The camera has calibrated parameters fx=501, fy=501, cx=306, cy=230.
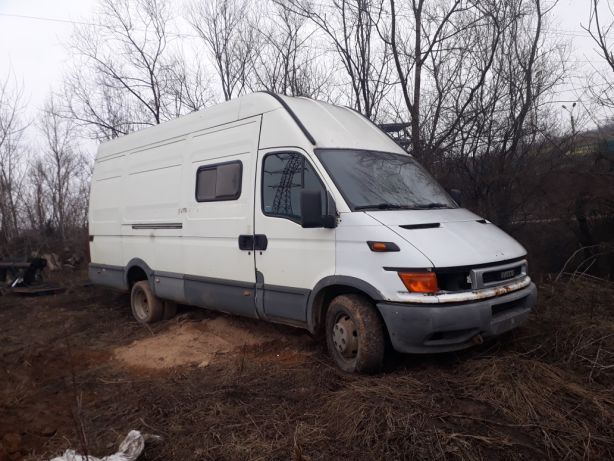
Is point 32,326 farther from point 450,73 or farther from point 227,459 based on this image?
point 450,73

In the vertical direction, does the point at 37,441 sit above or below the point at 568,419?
below

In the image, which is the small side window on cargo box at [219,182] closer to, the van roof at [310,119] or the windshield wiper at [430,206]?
the van roof at [310,119]

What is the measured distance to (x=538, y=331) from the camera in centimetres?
492

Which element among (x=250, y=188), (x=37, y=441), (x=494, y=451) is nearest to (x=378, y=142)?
(x=250, y=188)

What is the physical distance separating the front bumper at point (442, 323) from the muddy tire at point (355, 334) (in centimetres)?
15

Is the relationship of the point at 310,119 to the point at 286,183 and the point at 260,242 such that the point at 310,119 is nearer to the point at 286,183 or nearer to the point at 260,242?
the point at 286,183

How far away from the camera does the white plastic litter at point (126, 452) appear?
3191 mm

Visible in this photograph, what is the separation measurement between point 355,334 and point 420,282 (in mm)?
832

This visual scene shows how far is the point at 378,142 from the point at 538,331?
259 cm

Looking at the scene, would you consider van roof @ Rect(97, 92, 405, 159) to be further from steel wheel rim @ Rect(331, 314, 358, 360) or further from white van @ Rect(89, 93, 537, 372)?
steel wheel rim @ Rect(331, 314, 358, 360)

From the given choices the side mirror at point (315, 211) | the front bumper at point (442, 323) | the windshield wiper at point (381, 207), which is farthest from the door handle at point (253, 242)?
the front bumper at point (442, 323)

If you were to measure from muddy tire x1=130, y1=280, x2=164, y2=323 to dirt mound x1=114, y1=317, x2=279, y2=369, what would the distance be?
518 mm

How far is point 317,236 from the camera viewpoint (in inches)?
188

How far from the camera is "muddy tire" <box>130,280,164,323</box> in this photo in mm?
7281
